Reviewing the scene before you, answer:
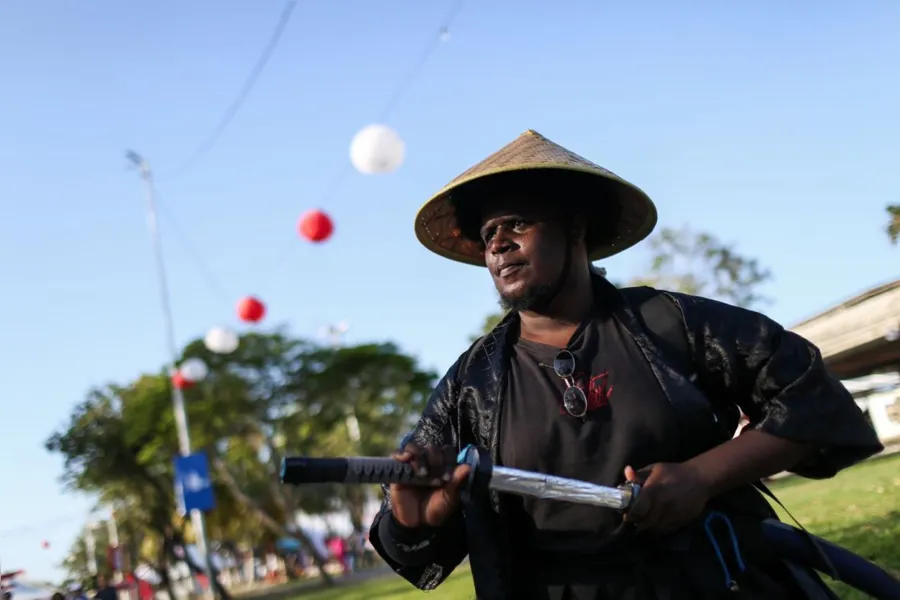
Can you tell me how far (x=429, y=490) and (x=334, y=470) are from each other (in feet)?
1.35

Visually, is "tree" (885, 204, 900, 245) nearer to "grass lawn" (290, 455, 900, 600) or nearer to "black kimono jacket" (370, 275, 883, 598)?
"grass lawn" (290, 455, 900, 600)

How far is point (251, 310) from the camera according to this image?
14.9m

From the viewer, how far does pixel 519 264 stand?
2.38 m

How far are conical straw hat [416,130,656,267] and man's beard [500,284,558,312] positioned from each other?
0.87ft

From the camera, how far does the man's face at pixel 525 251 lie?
2.38m

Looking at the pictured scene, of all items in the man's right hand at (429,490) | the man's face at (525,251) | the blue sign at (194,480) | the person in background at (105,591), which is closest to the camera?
the man's right hand at (429,490)

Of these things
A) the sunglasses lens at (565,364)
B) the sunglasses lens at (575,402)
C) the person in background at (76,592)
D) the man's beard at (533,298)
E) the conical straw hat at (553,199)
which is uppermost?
the conical straw hat at (553,199)

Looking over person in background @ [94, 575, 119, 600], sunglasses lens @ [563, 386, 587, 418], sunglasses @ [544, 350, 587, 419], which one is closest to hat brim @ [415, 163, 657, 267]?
sunglasses @ [544, 350, 587, 419]

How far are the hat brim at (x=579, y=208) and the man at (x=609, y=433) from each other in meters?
0.04

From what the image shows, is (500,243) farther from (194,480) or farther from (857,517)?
(194,480)

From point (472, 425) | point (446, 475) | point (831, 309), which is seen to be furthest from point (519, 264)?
point (831, 309)

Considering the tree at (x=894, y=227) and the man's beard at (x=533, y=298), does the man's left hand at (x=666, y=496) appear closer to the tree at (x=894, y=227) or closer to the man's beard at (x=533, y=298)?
the man's beard at (x=533, y=298)

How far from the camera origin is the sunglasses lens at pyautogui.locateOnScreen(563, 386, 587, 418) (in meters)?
2.21

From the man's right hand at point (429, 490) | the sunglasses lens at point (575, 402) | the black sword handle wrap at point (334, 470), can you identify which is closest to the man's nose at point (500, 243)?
the sunglasses lens at point (575, 402)
